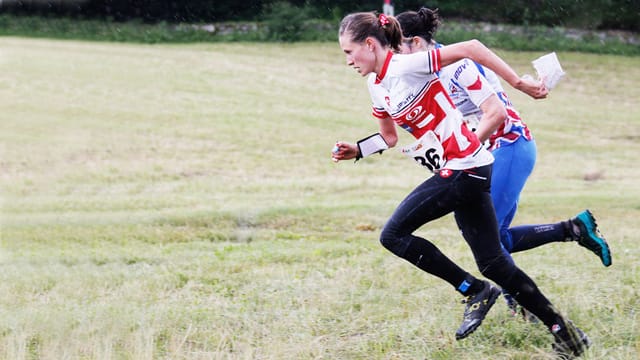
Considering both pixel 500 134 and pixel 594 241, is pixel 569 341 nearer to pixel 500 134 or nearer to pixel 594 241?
pixel 594 241

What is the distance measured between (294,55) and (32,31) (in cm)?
1419

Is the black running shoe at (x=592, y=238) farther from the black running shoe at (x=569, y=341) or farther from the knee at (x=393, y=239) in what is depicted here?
the knee at (x=393, y=239)

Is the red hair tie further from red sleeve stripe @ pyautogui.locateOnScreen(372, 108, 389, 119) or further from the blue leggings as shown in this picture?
the blue leggings

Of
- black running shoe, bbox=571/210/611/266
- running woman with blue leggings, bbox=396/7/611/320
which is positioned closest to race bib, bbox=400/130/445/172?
running woman with blue leggings, bbox=396/7/611/320

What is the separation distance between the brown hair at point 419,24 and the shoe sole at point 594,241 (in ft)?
5.83

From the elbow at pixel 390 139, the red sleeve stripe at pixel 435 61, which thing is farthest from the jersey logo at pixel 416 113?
the elbow at pixel 390 139

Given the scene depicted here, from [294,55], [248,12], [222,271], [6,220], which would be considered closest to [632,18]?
[294,55]

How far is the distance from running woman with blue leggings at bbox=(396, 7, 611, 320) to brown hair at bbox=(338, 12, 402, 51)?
306 millimetres

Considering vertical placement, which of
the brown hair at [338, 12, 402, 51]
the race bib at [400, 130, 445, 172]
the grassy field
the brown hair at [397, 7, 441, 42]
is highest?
the brown hair at [338, 12, 402, 51]

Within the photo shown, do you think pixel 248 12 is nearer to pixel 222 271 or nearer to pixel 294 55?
pixel 294 55

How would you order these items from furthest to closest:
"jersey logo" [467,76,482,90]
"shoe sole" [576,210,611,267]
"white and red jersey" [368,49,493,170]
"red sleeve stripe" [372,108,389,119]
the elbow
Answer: "shoe sole" [576,210,611,267] < the elbow < "red sleeve stripe" [372,108,389,119] < "jersey logo" [467,76,482,90] < "white and red jersey" [368,49,493,170]

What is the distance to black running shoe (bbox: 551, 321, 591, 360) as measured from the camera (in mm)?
4684

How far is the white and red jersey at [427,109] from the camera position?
15.5ft

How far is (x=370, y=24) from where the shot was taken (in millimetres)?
4809
